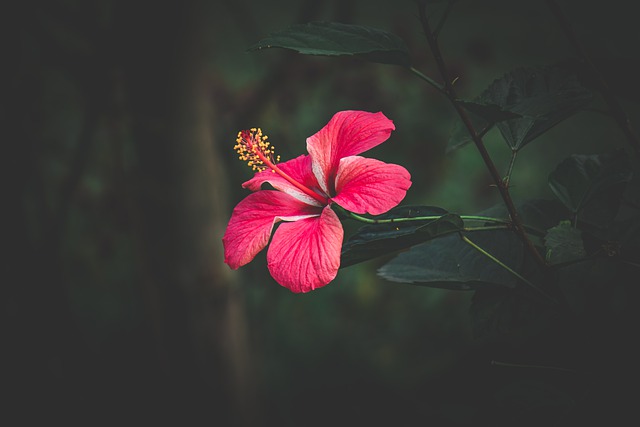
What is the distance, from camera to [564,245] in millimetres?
534

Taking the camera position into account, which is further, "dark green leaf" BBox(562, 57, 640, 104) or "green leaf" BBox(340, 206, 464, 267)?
"dark green leaf" BBox(562, 57, 640, 104)

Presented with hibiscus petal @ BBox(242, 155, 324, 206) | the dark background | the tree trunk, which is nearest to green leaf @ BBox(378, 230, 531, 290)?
hibiscus petal @ BBox(242, 155, 324, 206)

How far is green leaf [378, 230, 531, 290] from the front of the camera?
580 mm

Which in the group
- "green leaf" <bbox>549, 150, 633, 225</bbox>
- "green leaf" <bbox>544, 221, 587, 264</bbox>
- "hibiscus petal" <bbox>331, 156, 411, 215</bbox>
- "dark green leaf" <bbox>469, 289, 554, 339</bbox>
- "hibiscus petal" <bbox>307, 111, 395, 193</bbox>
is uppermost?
"hibiscus petal" <bbox>307, 111, 395, 193</bbox>

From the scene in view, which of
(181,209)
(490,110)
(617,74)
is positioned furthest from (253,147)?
(181,209)

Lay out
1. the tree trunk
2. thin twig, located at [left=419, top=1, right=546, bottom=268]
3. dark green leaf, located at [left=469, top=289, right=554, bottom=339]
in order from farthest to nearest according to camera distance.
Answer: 1. the tree trunk
2. dark green leaf, located at [left=469, top=289, right=554, bottom=339]
3. thin twig, located at [left=419, top=1, right=546, bottom=268]

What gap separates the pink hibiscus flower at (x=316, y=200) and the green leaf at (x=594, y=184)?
19 centimetres

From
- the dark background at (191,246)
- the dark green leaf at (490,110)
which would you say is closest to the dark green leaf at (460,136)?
the dark green leaf at (490,110)

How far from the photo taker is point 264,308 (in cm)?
251

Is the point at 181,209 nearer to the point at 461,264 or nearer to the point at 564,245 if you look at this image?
the point at 461,264

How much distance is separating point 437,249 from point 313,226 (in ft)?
0.56

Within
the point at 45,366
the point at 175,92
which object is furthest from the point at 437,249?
the point at 45,366

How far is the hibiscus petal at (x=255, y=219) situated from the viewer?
0.58m

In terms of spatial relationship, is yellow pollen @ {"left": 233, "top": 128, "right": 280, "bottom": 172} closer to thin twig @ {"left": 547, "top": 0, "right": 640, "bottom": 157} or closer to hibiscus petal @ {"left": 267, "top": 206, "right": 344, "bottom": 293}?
hibiscus petal @ {"left": 267, "top": 206, "right": 344, "bottom": 293}
